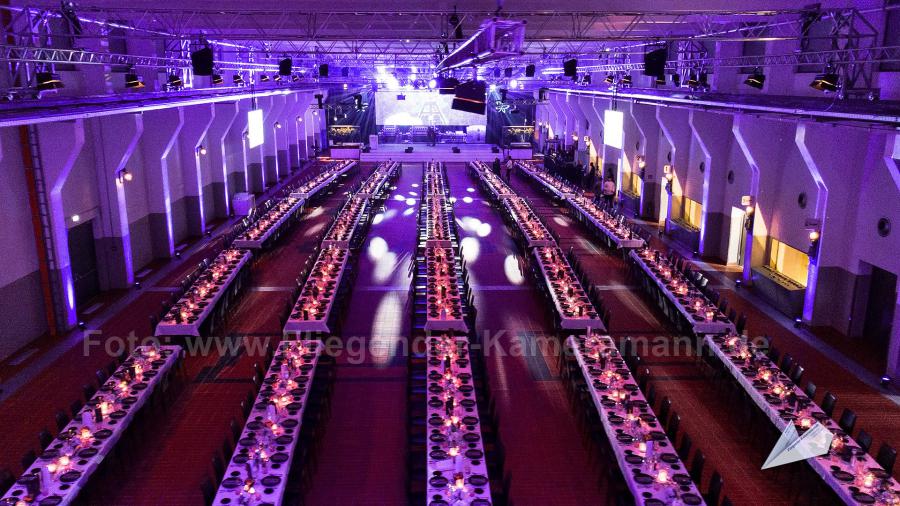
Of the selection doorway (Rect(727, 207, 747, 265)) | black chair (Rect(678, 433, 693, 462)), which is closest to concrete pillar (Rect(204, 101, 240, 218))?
doorway (Rect(727, 207, 747, 265))

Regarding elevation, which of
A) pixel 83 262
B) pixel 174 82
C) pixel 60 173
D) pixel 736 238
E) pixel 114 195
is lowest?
pixel 736 238

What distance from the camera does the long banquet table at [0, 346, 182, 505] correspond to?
686cm

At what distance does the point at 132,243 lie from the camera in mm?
16812

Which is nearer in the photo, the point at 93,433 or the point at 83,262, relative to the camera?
the point at 93,433

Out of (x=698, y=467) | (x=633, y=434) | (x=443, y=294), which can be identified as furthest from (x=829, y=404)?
(x=443, y=294)

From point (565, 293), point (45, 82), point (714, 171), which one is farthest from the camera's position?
point (714, 171)

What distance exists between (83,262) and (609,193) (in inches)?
696

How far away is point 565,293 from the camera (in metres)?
13.2

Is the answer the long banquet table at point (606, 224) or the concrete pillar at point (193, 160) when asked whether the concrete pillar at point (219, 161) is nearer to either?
the concrete pillar at point (193, 160)

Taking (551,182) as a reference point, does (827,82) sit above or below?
above

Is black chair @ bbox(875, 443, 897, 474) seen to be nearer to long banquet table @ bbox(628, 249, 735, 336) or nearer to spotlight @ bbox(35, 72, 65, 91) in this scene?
long banquet table @ bbox(628, 249, 735, 336)

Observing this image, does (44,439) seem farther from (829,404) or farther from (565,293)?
(829,404)

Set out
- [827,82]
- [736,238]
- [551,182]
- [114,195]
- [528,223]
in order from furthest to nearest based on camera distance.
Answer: [551,182]
[528,223]
[736,238]
[114,195]
[827,82]

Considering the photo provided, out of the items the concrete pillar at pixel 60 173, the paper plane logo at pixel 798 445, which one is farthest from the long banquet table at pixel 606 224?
the concrete pillar at pixel 60 173
